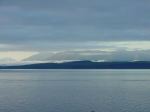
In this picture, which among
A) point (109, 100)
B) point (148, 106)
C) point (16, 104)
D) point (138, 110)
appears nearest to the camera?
point (138, 110)

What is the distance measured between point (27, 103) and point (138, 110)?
2014 cm

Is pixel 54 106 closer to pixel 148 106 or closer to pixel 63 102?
pixel 63 102

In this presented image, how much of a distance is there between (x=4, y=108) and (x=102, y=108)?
14681 mm

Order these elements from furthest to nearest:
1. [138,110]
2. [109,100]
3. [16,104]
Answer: [109,100]
[16,104]
[138,110]

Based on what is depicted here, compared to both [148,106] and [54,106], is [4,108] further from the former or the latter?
[148,106]

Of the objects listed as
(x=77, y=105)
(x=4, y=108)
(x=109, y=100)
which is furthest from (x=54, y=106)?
(x=109, y=100)

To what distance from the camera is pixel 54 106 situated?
212ft

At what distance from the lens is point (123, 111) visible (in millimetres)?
58719

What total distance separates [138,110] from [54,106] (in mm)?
13580

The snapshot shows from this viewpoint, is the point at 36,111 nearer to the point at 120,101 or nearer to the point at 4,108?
the point at 4,108

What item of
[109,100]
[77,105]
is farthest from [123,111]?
[109,100]

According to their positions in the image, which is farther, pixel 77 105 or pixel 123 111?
pixel 77 105

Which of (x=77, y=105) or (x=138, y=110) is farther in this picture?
(x=77, y=105)

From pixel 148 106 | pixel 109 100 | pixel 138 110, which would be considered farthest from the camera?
pixel 109 100
